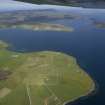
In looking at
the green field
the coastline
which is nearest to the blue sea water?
the coastline

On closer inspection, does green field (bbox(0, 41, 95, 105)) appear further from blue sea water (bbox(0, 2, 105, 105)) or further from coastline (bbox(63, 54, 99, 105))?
blue sea water (bbox(0, 2, 105, 105))

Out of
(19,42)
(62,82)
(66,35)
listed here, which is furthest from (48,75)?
(66,35)

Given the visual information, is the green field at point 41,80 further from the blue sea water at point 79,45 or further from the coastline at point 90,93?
the blue sea water at point 79,45

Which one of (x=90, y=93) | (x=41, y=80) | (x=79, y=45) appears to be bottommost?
(x=79, y=45)

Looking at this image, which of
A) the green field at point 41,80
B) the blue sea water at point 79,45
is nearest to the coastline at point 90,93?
the green field at point 41,80

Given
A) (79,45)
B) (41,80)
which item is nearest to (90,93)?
(41,80)

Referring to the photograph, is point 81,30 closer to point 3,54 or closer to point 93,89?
point 3,54

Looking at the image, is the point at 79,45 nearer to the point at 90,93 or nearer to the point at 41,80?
the point at 41,80

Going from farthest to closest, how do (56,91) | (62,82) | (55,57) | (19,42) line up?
(19,42), (55,57), (62,82), (56,91)
